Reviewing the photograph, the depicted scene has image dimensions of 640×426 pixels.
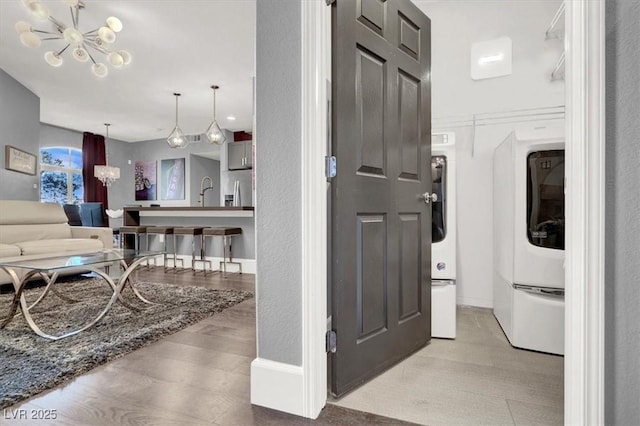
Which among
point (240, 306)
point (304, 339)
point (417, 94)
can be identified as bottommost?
point (240, 306)

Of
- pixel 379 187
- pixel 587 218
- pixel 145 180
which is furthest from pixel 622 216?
pixel 145 180

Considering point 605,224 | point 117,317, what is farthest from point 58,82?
point 605,224

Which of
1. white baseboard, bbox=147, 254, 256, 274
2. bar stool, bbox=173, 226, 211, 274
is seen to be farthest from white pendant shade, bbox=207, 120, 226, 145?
white baseboard, bbox=147, 254, 256, 274

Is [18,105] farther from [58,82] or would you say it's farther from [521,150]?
[521,150]

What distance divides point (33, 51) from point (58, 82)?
0.95m

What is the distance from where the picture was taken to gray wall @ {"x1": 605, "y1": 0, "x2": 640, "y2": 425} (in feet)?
3.08

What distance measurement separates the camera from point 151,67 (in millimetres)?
4469

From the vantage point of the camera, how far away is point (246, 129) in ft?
25.9

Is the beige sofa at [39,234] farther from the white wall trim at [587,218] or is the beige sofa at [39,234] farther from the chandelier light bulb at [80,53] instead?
the white wall trim at [587,218]

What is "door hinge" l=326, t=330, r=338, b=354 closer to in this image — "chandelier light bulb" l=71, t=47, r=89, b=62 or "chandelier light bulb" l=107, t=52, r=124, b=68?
"chandelier light bulb" l=107, t=52, r=124, b=68

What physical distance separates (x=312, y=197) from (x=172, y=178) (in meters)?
8.14

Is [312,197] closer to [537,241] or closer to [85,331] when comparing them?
[537,241]

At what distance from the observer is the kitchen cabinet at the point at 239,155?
7227 mm

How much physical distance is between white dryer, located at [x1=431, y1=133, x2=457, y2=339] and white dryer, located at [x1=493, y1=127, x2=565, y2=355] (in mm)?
352
